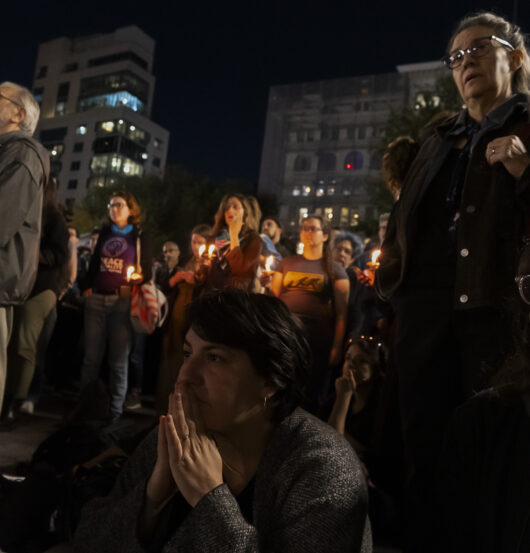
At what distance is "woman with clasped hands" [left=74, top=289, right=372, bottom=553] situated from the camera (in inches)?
54.3

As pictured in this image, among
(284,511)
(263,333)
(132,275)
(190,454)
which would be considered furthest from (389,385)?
(132,275)

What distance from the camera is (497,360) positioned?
77.9 inches

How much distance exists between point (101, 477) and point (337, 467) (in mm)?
1213

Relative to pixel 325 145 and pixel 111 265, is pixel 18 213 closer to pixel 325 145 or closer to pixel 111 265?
pixel 111 265

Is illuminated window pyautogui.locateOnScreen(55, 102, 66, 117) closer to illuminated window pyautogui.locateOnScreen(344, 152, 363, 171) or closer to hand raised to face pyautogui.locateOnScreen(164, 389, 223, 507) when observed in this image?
illuminated window pyautogui.locateOnScreen(344, 152, 363, 171)

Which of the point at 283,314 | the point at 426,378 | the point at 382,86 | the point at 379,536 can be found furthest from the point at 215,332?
the point at 382,86

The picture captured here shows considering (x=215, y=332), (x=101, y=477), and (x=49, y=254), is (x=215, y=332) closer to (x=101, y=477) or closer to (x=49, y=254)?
(x=101, y=477)

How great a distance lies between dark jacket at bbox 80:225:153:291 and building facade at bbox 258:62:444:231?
169 ft

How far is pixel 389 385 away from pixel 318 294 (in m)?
1.98

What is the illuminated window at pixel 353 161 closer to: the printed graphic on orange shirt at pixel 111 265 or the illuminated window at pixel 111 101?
the illuminated window at pixel 111 101

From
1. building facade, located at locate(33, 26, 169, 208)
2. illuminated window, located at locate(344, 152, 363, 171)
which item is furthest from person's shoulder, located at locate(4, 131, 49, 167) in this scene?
building facade, located at locate(33, 26, 169, 208)

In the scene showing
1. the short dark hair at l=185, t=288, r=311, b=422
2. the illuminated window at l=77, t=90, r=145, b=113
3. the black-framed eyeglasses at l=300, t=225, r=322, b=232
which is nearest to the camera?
the short dark hair at l=185, t=288, r=311, b=422

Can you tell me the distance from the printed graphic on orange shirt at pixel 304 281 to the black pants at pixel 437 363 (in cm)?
282

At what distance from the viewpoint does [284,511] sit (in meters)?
1.43
